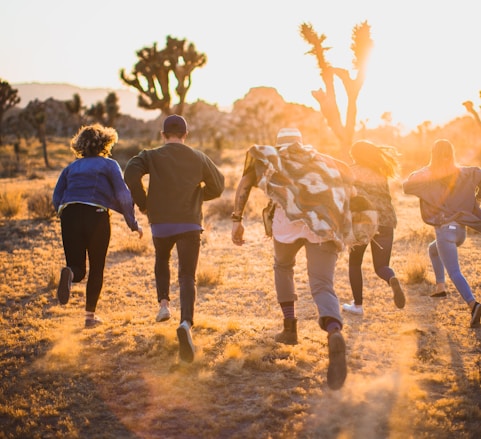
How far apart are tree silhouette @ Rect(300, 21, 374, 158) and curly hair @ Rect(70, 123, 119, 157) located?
1023 cm

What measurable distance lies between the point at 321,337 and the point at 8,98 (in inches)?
1567

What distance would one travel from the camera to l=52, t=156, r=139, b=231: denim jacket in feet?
15.2

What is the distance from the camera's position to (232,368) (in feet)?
12.7

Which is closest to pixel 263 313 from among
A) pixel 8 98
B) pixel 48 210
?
pixel 48 210

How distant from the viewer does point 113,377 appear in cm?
377

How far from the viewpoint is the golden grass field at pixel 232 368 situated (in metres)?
3.02

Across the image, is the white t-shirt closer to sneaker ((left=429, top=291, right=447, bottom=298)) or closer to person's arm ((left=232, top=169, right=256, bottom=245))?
person's arm ((left=232, top=169, right=256, bottom=245))

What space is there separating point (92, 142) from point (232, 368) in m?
2.59

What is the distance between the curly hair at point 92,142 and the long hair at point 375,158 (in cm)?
254

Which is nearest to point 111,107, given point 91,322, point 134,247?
point 134,247

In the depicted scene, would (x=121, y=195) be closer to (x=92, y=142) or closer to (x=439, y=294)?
(x=92, y=142)

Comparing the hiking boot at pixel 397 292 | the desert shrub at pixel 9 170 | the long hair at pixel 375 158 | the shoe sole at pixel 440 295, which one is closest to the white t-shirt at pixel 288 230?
the long hair at pixel 375 158

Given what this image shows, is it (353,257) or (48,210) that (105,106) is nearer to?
(48,210)

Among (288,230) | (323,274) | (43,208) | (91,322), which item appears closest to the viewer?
(323,274)
